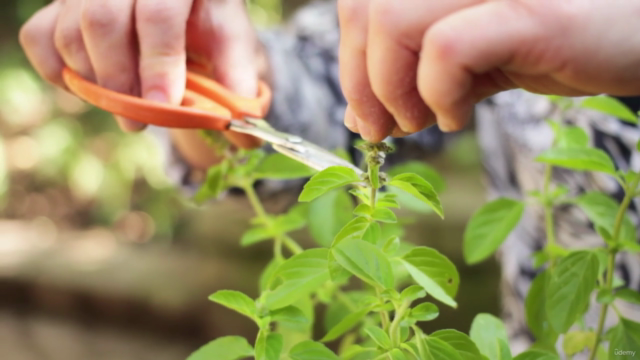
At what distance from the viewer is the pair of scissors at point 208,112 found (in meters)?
0.35

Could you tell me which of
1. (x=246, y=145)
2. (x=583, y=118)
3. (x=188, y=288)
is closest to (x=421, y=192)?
(x=246, y=145)

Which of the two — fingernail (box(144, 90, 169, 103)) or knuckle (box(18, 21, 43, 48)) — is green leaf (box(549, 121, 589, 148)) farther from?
knuckle (box(18, 21, 43, 48))

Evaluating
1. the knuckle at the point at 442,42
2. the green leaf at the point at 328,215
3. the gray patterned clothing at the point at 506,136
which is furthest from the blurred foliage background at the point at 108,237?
the knuckle at the point at 442,42

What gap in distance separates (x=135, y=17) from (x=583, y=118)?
41cm

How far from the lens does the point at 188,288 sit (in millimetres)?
1188

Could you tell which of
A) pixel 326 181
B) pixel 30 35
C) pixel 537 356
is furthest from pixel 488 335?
pixel 30 35

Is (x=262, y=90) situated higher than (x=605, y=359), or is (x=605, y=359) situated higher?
(x=262, y=90)

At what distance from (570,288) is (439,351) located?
0.10m

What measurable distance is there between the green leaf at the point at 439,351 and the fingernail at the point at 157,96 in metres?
0.24

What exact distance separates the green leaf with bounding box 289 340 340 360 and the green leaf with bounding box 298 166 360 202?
8 centimetres

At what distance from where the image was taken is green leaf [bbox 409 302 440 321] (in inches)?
9.9

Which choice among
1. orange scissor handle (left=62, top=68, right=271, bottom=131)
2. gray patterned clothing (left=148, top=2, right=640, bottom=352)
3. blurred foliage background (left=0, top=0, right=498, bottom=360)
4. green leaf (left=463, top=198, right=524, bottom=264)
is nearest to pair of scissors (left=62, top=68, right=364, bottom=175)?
orange scissor handle (left=62, top=68, right=271, bottom=131)

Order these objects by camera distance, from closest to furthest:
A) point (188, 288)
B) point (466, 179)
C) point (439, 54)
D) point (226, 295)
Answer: point (439, 54)
point (226, 295)
point (188, 288)
point (466, 179)

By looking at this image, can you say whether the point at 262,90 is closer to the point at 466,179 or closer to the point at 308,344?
the point at 308,344
